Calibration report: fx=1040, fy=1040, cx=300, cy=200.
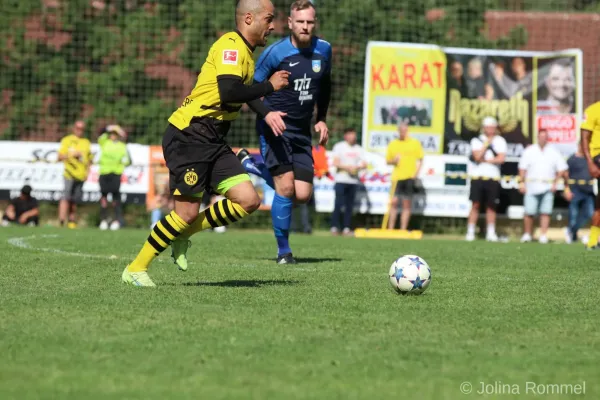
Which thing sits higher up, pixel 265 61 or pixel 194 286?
pixel 265 61

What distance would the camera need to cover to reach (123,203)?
822 inches

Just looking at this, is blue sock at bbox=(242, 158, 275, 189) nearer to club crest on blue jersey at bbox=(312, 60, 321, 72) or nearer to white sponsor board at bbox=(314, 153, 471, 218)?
club crest on blue jersey at bbox=(312, 60, 321, 72)

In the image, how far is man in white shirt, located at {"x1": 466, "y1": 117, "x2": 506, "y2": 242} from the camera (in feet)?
62.8

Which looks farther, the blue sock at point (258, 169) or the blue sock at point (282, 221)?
the blue sock at point (258, 169)

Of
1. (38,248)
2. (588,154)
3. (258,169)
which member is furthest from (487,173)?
(38,248)

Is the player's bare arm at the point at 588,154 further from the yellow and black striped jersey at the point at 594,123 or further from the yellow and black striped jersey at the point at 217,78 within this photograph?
the yellow and black striped jersey at the point at 217,78

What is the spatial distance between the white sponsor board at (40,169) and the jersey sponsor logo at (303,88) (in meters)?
10.8

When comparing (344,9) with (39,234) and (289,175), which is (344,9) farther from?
(289,175)

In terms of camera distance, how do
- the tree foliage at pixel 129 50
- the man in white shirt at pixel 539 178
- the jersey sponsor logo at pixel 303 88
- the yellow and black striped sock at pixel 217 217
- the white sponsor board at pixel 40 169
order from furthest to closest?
the tree foliage at pixel 129 50 < the white sponsor board at pixel 40 169 < the man in white shirt at pixel 539 178 < the jersey sponsor logo at pixel 303 88 < the yellow and black striped sock at pixel 217 217

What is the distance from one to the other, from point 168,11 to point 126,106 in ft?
7.68

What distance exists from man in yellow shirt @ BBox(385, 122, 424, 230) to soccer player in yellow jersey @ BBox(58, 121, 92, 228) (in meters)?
5.74

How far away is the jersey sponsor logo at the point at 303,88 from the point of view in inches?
403

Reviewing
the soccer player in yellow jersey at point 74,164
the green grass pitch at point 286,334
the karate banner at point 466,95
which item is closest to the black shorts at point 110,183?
the soccer player in yellow jersey at point 74,164

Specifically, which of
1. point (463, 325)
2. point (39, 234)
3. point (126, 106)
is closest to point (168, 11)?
point (126, 106)
